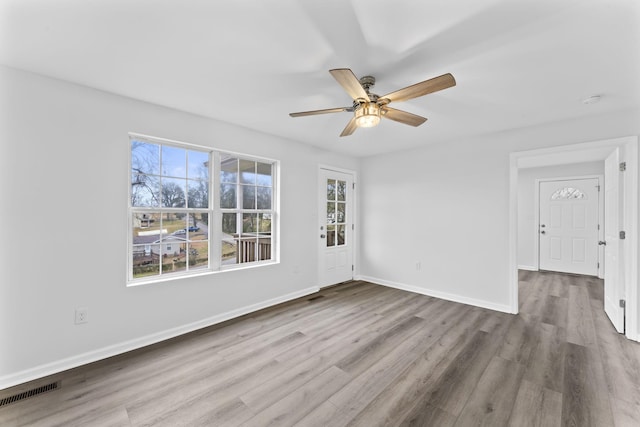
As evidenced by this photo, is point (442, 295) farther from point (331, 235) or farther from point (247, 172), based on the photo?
point (247, 172)

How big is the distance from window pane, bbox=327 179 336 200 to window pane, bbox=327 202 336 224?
0.12m

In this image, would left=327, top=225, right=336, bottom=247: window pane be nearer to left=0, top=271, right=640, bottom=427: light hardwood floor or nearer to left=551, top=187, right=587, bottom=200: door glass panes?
left=0, top=271, right=640, bottom=427: light hardwood floor

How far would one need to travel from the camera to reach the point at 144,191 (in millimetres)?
2771

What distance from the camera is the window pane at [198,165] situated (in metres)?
3.12

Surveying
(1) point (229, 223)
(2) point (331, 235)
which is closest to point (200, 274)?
(1) point (229, 223)

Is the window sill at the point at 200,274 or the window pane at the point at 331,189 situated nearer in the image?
the window sill at the point at 200,274

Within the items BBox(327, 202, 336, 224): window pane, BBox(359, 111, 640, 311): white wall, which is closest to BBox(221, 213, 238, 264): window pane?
BBox(327, 202, 336, 224): window pane

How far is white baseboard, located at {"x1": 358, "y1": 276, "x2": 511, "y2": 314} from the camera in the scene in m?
3.62

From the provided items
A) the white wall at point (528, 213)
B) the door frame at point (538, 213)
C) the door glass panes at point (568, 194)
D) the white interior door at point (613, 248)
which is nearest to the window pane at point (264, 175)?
the white interior door at point (613, 248)

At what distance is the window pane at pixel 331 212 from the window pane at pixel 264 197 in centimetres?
129

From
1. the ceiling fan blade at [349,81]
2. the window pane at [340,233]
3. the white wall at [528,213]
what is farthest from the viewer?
the white wall at [528,213]

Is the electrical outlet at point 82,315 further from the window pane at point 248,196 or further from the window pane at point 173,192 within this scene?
the window pane at point 248,196

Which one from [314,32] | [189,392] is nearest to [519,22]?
[314,32]

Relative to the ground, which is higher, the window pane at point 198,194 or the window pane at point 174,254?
the window pane at point 198,194
